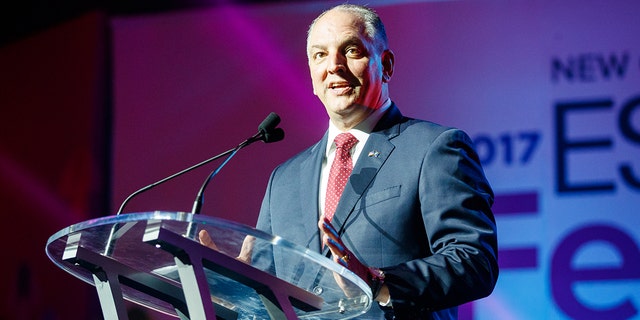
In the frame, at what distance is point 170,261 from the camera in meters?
1.62

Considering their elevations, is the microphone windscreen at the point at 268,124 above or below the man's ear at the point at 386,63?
below

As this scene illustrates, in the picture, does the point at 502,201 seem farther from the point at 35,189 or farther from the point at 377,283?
the point at 35,189

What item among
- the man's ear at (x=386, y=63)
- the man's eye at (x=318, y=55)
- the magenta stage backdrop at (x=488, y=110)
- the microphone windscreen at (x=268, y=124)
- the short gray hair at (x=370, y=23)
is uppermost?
the short gray hair at (x=370, y=23)

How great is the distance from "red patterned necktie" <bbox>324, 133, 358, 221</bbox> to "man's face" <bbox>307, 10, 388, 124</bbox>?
0.09 meters

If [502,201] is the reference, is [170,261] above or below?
above

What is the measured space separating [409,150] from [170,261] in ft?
2.63

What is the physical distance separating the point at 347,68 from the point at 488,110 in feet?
5.82

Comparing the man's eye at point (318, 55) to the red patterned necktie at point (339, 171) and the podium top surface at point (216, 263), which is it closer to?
the red patterned necktie at point (339, 171)

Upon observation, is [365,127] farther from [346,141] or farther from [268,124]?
[268,124]

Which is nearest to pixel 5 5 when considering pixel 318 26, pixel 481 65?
pixel 481 65

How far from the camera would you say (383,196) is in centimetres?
212

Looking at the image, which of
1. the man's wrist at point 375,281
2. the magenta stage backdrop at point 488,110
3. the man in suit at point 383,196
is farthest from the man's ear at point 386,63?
the magenta stage backdrop at point 488,110

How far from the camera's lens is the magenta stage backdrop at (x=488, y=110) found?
147 inches

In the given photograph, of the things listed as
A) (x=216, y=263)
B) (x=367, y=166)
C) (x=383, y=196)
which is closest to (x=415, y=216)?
(x=383, y=196)
